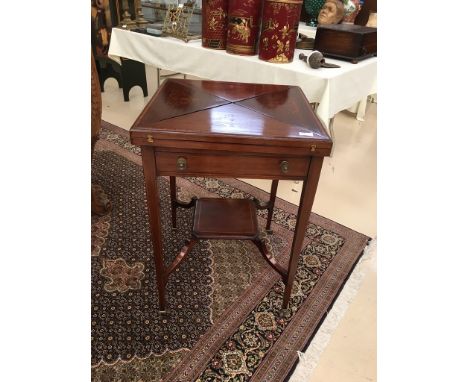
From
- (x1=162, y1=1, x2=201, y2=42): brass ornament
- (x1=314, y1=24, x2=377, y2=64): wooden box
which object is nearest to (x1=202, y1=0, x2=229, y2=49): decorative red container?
(x1=162, y1=1, x2=201, y2=42): brass ornament

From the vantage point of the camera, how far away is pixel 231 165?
92 cm

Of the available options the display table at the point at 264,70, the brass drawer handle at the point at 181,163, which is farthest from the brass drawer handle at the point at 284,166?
the display table at the point at 264,70

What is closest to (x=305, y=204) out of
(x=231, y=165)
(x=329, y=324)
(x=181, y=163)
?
(x=231, y=165)

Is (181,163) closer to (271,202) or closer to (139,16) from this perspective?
(271,202)

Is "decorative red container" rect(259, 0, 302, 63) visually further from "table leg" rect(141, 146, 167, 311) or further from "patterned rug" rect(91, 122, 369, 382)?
"table leg" rect(141, 146, 167, 311)

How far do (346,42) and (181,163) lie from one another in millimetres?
1302

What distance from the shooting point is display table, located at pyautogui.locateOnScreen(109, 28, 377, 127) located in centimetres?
153

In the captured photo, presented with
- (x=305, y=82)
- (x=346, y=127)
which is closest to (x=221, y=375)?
(x=305, y=82)

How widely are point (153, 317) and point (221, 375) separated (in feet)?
1.12

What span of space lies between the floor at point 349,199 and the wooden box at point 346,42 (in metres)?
0.80

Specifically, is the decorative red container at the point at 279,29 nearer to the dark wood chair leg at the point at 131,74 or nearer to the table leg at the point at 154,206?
the table leg at the point at 154,206

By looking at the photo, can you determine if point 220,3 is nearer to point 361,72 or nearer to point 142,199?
point 361,72

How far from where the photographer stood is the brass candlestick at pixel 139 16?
7.91 ft

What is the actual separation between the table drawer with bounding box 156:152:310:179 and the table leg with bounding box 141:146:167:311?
22 millimetres
